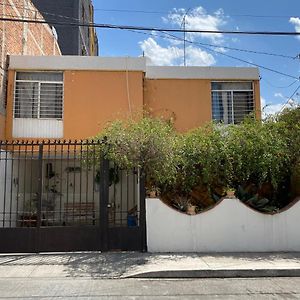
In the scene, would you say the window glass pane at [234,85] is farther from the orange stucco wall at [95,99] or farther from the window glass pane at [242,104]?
the orange stucco wall at [95,99]

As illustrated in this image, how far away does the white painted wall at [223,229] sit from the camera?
32.9ft

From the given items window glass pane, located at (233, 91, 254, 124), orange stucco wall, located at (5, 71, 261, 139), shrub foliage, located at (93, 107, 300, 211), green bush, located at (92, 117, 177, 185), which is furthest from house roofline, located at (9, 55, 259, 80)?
green bush, located at (92, 117, 177, 185)

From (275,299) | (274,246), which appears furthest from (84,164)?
(275,299)

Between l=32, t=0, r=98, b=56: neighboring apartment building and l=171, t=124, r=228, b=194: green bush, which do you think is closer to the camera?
l=171, t=124, r=228, b=194: green bush

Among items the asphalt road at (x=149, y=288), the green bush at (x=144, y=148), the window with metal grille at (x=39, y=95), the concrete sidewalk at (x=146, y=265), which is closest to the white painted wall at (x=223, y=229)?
the concrete sidewalk at (x=146, y=265)

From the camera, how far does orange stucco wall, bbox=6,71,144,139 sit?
14188 mm

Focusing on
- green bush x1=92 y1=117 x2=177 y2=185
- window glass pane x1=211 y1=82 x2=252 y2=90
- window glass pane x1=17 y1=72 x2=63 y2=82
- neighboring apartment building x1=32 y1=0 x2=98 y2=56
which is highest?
neighboring apartment building x1=32 y1=0 x2=98 y2=56

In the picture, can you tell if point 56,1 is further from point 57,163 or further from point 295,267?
point 295,267

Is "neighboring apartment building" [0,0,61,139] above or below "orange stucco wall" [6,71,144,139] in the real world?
above

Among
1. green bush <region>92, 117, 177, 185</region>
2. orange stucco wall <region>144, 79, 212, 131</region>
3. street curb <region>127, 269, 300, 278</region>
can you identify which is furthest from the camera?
orange stucco wall <region>144, 79, 212, 131</region>

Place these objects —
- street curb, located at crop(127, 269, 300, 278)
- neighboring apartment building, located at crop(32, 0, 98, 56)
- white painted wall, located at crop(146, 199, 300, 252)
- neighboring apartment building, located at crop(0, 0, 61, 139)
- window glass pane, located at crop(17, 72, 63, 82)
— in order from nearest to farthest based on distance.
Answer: street curb, located at crop(127, 269, 300, 278)
white painted wall, located at crop(146, 199, 300, 252)
neighboring apartment building, located at crop(0, 0, 61, 139)
window glass pane, located at crop(17, 72, 63, 82)
neighboring apartment building, located at crop(32, 0, 98, 56)

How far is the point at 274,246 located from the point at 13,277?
6137mm

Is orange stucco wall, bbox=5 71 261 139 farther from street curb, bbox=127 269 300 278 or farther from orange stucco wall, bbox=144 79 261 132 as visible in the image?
street curb, bbox=127 269 300 278

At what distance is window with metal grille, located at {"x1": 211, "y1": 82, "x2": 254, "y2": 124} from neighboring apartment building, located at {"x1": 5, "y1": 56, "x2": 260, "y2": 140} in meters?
0.51
